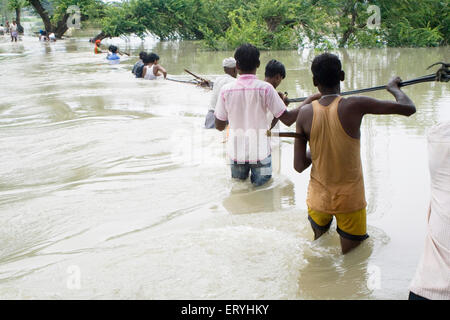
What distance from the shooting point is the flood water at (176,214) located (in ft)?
10.7

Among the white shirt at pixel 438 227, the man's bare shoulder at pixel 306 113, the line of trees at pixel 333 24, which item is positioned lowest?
the white shirt at pixel 438 227

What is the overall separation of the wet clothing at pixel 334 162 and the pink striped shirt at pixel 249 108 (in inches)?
46.6

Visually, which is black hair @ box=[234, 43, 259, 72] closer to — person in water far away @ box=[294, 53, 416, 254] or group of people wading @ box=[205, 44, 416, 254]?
group of people wading @ box=[205, 44, 416, 254]

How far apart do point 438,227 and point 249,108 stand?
2.69 metres

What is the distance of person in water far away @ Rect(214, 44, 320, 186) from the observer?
4332mm

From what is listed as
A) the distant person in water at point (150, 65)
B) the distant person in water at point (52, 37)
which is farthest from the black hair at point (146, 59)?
the distant person in water at point (52, 37)

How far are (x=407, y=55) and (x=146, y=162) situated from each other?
47.0 ft

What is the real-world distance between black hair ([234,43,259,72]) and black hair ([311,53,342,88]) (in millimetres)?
1332

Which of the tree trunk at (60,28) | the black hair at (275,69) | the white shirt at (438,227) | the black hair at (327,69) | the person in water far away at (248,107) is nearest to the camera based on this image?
the white shirt at (438,227)

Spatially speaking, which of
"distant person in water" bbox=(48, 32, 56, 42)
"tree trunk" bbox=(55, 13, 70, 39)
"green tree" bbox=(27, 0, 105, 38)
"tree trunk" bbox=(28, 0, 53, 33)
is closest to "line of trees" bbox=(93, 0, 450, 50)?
"green tree" bbox=(27, 0, 105, 38)

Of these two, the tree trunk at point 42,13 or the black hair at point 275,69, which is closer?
the black hair at point 275,69

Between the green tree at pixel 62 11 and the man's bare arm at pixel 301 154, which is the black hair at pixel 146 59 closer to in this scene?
the man's bare arm at pixel 301 154
